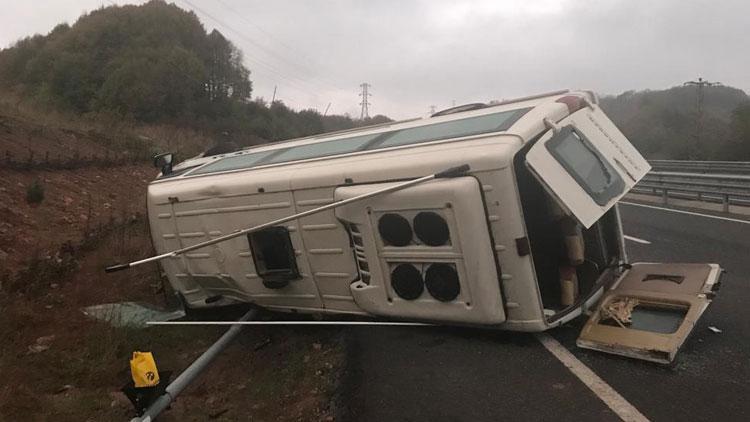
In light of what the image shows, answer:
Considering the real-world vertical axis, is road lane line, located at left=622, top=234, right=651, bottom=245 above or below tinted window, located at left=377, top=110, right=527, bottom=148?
below

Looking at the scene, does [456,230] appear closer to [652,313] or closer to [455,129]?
[455,129]

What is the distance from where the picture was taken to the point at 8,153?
1010 centimetres

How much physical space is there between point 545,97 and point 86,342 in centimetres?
501

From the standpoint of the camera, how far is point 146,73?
101 ft

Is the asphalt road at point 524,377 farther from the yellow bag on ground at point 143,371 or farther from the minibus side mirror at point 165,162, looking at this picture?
the minibus side mirror at point 165,162

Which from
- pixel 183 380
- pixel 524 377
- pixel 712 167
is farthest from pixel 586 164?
pixel 712 167

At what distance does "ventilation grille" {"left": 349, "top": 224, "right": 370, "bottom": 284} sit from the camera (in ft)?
14.7

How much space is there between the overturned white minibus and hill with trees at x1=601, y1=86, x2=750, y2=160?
3272cm

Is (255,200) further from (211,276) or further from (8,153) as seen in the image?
(8,153)

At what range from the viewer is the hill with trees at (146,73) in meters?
29.5

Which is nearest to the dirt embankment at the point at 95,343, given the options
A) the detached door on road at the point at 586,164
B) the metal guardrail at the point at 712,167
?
the detached door on road at the point at 586,164

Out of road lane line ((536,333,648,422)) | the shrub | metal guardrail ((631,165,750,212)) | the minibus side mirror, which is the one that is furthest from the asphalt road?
metal guardrail ((631,165,750,212))

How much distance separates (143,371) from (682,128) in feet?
168

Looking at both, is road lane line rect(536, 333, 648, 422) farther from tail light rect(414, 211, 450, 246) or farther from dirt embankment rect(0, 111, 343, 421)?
dirt embankment rect(0, 111, 343, 421)
